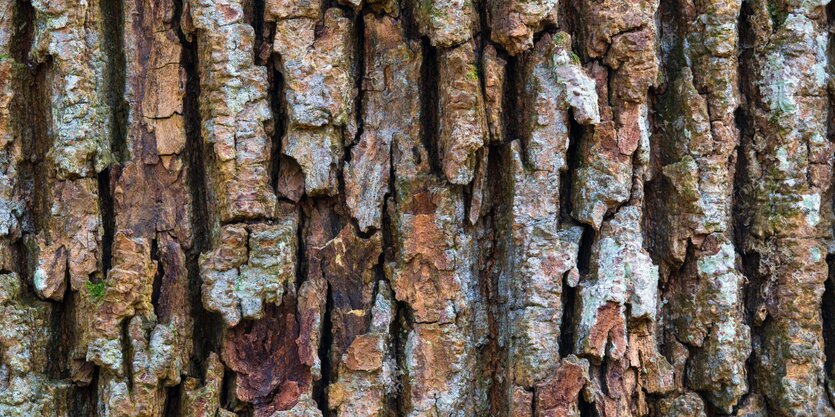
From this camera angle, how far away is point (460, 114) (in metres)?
1.99

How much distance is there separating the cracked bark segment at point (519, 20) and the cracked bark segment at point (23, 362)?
1.37 meters

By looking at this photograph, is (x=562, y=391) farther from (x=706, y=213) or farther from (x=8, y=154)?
(x=8, y=154)

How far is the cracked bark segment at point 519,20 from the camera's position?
201 centimetres

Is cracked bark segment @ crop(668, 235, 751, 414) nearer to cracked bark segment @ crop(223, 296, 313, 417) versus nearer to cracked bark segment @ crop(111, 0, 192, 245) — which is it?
cracked bark segment @ crop(223, 296, 313, 417)

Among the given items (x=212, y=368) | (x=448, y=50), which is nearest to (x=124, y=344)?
(x=212, y=368)

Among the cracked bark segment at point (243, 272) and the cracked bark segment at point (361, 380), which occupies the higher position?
the cracked bark segment at point (243, 272)

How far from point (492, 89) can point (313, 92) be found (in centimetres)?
46

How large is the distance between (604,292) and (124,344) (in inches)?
47.3

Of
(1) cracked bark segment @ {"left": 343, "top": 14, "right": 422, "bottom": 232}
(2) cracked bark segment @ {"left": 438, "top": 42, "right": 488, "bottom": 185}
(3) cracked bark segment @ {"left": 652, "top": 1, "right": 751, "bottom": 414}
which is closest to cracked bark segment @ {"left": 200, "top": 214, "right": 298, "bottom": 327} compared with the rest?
(1) cracked bark segment @ {"left": 343, "top": 14, "right": 422, "bottom": 232}

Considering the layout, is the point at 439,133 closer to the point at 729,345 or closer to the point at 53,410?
the point at 729,345

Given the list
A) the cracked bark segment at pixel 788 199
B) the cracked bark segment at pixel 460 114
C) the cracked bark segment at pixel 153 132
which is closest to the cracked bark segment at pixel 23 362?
the cracked bark segment at pixel 153 132

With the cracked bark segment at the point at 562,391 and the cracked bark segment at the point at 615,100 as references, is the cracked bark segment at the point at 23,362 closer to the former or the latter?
the cracked bark segment at the point at 562,391

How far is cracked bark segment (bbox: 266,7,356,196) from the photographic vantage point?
1.98 meters

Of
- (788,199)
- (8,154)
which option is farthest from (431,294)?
(8,154)
